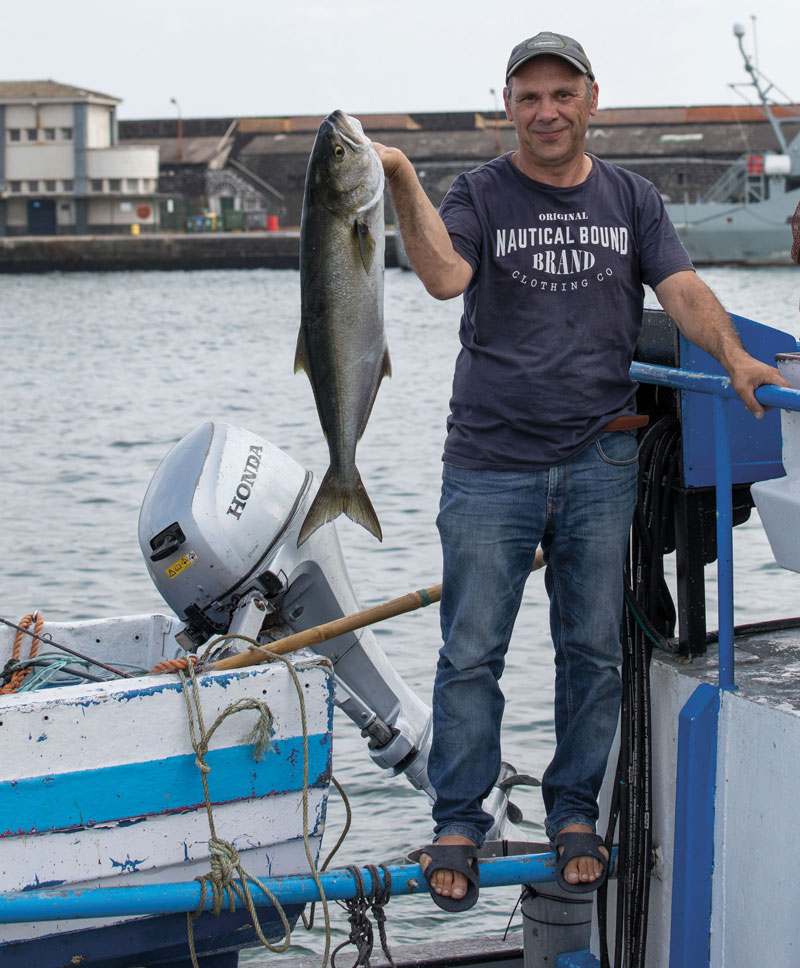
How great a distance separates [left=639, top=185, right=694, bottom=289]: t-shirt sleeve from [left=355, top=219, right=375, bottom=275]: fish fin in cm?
75

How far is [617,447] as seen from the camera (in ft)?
10.8

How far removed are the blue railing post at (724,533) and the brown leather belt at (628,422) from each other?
0.65 ft

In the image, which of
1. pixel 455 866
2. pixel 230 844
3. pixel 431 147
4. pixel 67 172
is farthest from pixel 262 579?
pixel 431 147

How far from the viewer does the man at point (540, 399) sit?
3.17 m

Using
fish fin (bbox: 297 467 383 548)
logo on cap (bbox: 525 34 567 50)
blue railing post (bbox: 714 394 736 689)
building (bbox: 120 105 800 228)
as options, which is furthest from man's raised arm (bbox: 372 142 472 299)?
building (bbox: 120 105 800 228)

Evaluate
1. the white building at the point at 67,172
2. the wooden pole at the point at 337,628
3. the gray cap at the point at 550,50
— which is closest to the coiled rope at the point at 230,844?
the wooden pole at the point at 337,628

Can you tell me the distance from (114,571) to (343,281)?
9240 mm

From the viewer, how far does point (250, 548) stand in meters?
4.46

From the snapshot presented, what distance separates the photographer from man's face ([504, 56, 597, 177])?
3.11m

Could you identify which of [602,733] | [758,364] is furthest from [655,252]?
[602,733]

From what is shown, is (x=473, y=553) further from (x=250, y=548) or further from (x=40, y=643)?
(x=40, y=643)

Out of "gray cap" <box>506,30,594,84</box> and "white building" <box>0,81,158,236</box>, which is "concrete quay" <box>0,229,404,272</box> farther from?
"gray cap" <box>506,30,594,84</box>

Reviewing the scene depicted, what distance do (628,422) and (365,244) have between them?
834 mm

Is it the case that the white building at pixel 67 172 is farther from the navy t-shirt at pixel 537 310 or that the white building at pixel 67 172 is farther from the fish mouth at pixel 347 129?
the fish mouth at pixel 347 129
